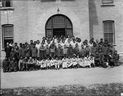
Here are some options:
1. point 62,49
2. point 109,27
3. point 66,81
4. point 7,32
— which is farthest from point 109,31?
point 66,81

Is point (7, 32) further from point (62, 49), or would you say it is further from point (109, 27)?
point (109, 27)

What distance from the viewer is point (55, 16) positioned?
85.7 ft

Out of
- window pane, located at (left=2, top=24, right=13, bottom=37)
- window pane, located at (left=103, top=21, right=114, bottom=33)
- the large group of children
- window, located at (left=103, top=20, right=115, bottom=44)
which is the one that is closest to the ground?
the large group of children

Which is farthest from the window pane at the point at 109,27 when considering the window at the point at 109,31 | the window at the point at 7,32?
the window at the point at 7,32

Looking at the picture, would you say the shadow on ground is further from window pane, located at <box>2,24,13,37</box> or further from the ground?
window pane, located at <box>2,24,13,37</box>

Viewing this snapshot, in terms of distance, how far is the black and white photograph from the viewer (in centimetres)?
1614

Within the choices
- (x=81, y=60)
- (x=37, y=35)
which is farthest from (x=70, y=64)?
(x=37, y=35)

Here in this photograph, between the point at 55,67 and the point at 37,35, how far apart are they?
18.4 feet

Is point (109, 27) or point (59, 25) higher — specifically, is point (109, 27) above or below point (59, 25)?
below

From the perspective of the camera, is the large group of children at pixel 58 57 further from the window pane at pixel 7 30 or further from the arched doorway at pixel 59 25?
the window pane at pixel 7 30

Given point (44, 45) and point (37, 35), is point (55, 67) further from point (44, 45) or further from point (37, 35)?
point (37, 35)

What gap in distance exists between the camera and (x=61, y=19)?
26156 millimetres

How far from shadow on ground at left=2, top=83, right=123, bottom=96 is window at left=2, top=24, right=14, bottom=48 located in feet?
41.0

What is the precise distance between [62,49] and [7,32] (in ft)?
27.4
